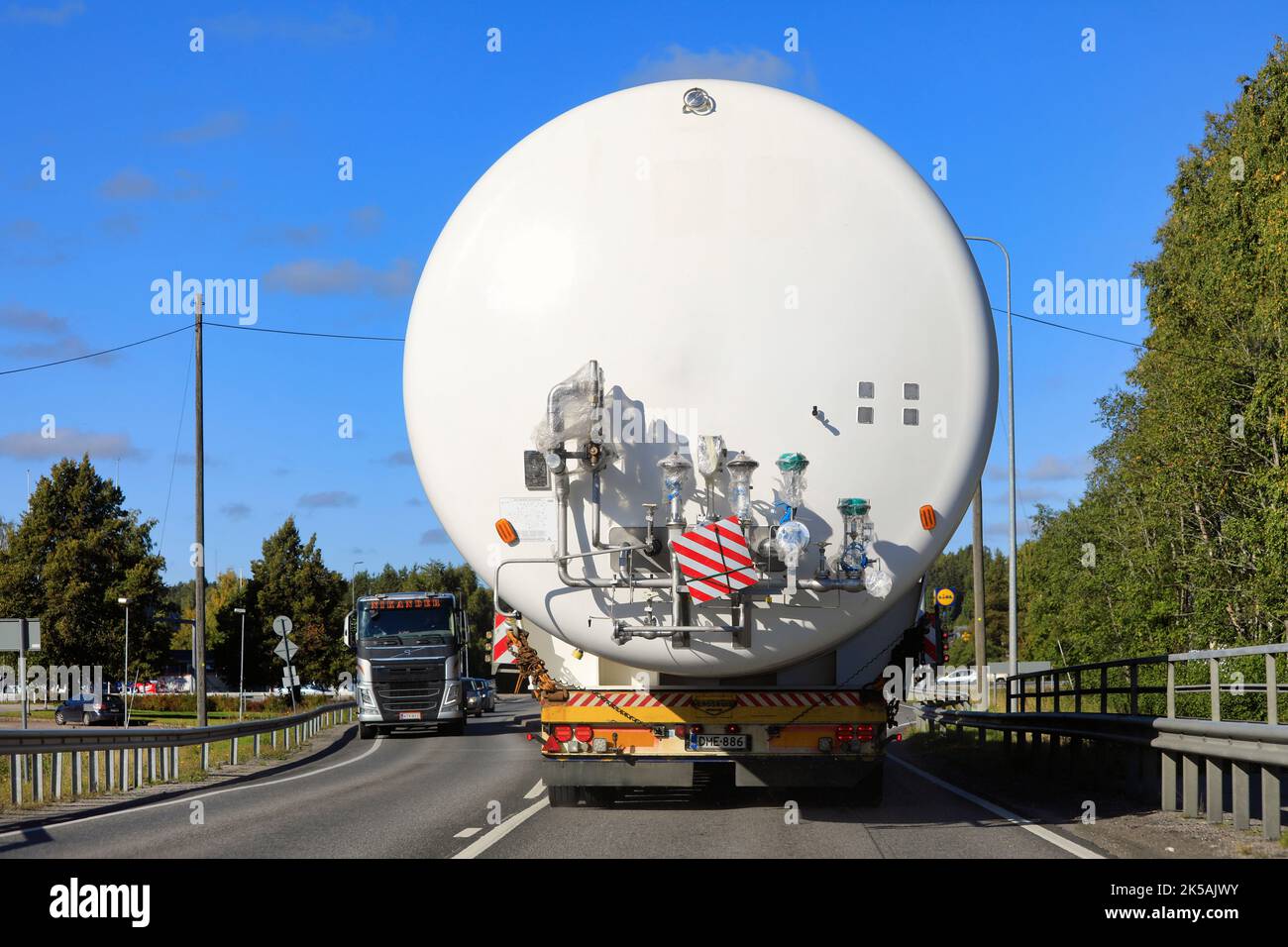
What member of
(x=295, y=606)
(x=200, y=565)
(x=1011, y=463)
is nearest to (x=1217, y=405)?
(x=1011, y=463)

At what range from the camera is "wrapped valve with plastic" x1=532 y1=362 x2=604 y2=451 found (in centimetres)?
952

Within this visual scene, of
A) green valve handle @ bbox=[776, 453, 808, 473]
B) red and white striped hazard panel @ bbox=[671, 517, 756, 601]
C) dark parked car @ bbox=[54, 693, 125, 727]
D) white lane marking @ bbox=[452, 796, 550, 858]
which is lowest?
dark parked car @ bbox=[54, 693, 125, 727]

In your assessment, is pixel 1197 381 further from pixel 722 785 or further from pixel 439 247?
pixel 439 247

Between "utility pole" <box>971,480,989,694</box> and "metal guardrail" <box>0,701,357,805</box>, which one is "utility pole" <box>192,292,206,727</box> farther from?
"utility pole" <box>971,480,989,694</box>

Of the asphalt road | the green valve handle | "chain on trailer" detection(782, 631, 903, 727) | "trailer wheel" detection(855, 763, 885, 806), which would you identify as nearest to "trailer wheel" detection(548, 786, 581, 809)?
the asphalt road

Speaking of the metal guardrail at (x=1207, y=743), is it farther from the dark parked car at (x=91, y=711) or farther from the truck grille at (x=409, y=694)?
the dark parked car at (x=91, y=711)

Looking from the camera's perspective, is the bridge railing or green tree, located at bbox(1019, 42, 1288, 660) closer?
the bridge railing

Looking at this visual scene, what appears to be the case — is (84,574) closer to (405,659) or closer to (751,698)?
(405,659)

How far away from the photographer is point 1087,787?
15.0 metres

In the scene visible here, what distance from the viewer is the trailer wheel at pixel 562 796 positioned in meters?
13.2

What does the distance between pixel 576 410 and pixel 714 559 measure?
136 cm

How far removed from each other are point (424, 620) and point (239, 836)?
20.5 meters

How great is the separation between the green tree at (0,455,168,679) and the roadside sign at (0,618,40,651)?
47671mm
